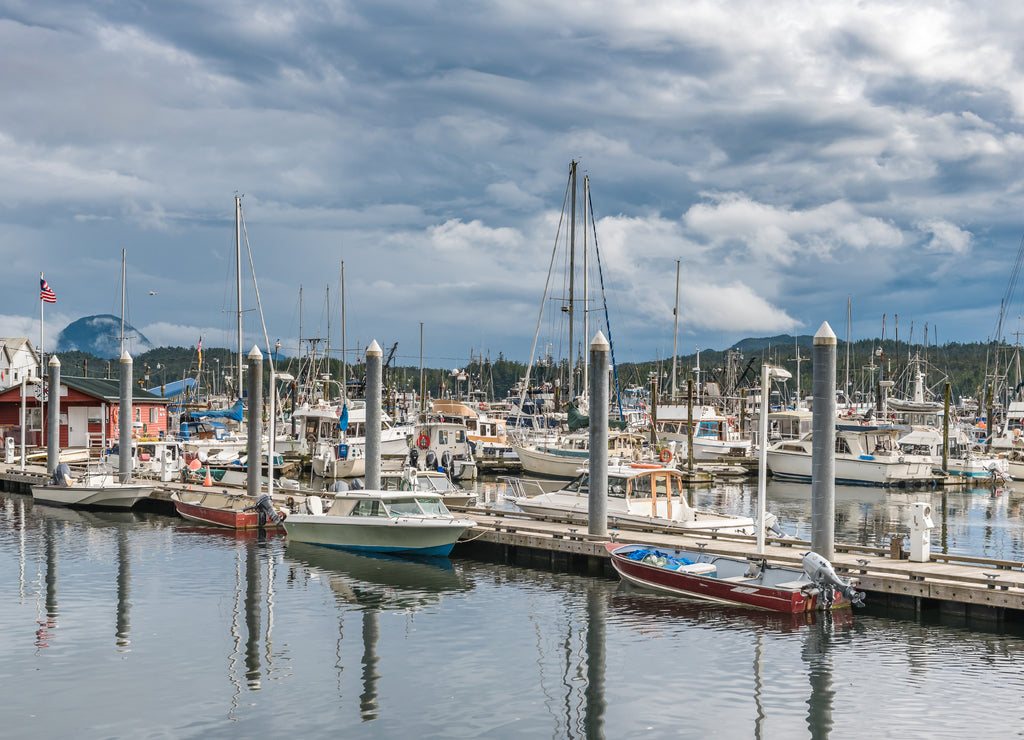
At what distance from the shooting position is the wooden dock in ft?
70.8

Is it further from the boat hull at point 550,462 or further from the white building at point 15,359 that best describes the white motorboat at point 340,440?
the white building at point 15,359

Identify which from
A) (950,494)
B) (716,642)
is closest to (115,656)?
(716,642)

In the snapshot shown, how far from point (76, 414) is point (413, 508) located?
3853cm

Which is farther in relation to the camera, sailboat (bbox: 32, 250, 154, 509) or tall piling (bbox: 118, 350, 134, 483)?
tall piling (bbox: 118, 350, 134, 483)

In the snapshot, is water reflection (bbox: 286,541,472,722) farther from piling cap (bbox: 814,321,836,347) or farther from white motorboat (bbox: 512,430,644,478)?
white motorboat (bbox: 512,430,644,478)

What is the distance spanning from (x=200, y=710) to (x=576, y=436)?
50.4m

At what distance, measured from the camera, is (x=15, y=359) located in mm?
111000

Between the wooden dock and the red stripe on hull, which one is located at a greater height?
the wooden dock

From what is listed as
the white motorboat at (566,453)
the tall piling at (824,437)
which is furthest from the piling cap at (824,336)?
the white motorboat at (566,453)

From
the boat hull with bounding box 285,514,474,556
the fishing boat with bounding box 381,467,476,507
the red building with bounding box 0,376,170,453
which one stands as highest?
the red building with bounding box 0,376,170,453

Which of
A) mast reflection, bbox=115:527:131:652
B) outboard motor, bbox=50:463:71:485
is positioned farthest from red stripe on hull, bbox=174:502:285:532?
outboard motor, bbox=50:463:71:485

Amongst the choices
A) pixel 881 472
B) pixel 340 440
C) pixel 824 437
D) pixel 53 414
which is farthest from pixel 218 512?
pixel 881 472

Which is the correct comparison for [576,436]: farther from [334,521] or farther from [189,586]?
[189,586]

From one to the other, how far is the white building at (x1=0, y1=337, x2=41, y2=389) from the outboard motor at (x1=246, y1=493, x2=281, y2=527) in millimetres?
81691
